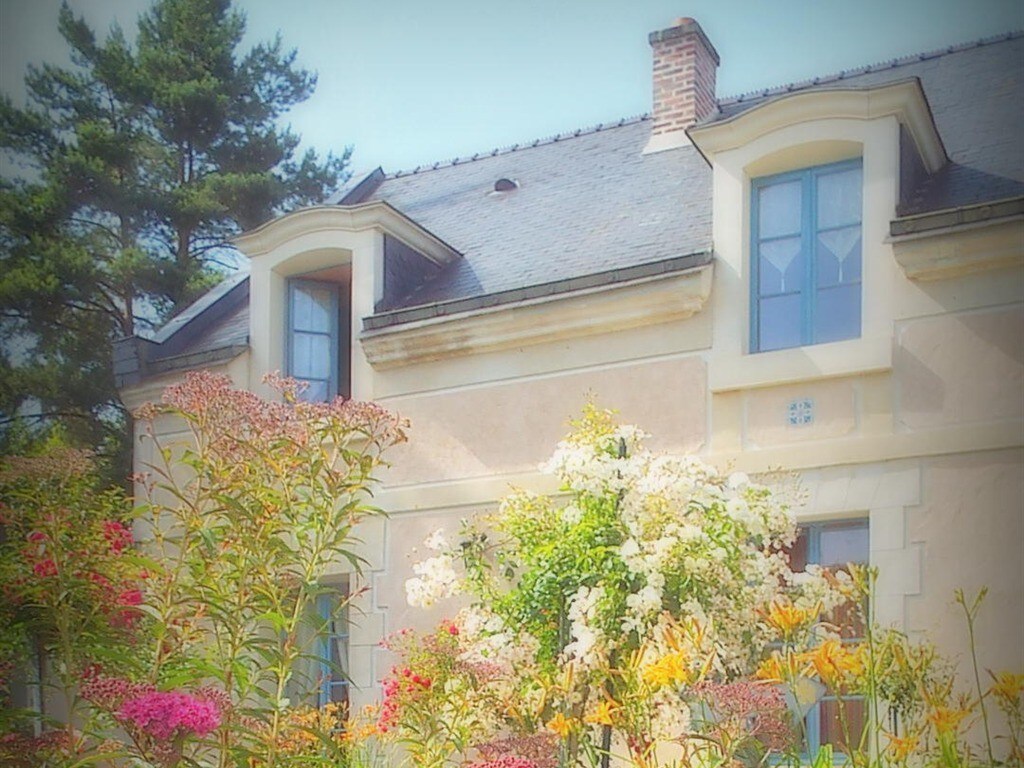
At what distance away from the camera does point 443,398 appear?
468cm

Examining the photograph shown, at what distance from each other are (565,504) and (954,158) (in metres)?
1.50

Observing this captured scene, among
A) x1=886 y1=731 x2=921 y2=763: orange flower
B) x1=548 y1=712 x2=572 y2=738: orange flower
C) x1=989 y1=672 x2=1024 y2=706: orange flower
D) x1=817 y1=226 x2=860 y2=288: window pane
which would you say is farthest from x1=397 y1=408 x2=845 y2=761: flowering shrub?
x1=817 y1=226 x2=860 y2=288: window pane

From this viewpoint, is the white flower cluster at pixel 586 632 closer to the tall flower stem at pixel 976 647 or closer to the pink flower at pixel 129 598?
the tall flower stem at pixel 976 647

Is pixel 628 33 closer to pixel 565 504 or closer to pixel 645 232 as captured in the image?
pixel 645 232

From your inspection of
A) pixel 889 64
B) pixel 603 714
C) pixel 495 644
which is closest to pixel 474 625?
pixel 495 644

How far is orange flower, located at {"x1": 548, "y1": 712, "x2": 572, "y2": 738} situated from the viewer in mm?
4008

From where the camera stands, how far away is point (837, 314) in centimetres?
407

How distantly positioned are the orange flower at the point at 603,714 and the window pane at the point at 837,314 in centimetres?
116

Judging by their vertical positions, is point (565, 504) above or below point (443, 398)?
below

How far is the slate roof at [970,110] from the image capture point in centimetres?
395

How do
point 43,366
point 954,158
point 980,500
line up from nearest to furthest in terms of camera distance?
point 980,500, point 954,158, point 43,366

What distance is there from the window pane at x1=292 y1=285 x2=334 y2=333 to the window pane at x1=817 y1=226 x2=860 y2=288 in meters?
1.73

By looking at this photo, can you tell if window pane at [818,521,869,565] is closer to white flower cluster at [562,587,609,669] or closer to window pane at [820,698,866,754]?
window pane at [820,698,866,754]

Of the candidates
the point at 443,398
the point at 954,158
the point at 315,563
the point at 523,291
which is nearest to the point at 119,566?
the point at 315,563
